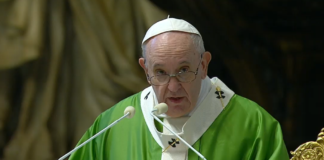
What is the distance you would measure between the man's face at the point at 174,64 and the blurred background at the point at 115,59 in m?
2.37

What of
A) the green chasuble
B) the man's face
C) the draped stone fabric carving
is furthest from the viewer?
the draped stone fabric carving

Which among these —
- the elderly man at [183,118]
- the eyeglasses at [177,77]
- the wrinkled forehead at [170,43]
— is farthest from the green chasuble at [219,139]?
the wrinkled forehead at [170,43]

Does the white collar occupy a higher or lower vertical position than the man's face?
lower

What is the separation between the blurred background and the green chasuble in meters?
1.90

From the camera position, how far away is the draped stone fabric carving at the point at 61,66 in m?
5.29

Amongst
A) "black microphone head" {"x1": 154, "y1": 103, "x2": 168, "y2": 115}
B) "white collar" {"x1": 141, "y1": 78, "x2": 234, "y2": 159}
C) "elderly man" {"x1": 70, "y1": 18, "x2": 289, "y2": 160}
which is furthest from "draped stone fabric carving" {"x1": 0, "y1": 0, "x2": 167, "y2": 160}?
"black microphone head" {"x1": 154, "y1": 103, "x2": 168, "y2": 115}

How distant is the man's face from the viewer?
306 cm

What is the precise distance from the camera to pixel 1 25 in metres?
5.24

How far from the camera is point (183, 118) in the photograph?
3.35 meters

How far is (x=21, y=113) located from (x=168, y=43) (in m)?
2.65

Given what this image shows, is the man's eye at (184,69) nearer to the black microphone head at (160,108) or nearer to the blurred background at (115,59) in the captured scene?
the black microphone head at (160,108)

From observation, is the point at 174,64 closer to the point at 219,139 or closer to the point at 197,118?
the point at 197,118

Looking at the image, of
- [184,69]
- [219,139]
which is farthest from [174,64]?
[219,139]

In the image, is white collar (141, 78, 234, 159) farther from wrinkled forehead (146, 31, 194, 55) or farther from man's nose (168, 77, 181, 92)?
wrinkled forehead (146, 31, 194, 55)
